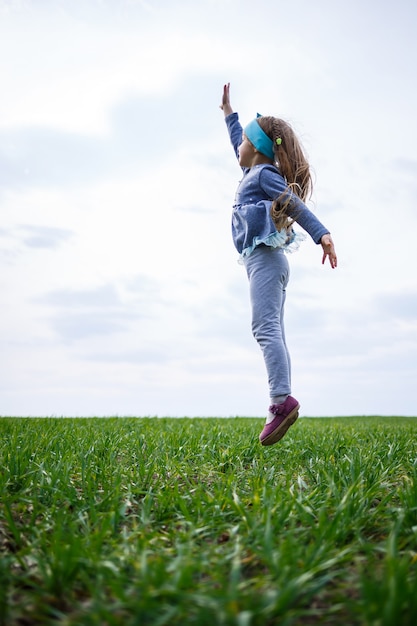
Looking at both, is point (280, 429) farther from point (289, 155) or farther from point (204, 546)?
point (289, 155)

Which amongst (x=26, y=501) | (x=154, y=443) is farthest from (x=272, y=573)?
(x=154, y=443)

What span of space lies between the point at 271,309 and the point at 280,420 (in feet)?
2.72

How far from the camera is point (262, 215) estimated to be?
4086 mm

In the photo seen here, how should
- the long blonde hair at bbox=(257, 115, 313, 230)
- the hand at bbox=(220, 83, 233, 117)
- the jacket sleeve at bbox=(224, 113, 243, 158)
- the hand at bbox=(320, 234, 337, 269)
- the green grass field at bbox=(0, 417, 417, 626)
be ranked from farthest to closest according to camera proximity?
the hand at bbox=(220, 83, 233, 117), the jacket sleeve at bbox=(224, 113, 243, 158), the long blonde hair at bbox=(257, 115, 313, 230), the hand at bbox=(320, 234, 337, 269), the green grass field at bbox=(0, 417, 417, 626)

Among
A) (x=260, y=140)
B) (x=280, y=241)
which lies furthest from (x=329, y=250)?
(x=260, y=140)

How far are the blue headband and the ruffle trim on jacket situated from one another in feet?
2.35

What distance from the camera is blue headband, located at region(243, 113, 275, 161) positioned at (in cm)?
439

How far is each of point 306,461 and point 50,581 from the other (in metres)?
2.52

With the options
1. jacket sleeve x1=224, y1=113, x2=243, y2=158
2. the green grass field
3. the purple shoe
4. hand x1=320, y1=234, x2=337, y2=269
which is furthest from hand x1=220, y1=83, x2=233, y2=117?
the green grass field

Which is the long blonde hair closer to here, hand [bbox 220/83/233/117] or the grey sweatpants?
the grey sweatpants

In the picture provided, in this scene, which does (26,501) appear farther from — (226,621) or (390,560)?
(390,560)

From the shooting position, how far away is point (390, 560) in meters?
1.59

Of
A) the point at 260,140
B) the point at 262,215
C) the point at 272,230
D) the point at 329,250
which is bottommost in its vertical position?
the point at 329,250

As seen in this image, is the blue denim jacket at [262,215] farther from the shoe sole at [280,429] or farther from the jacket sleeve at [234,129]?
the shoe sole at [280,429]
